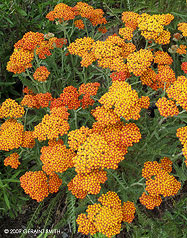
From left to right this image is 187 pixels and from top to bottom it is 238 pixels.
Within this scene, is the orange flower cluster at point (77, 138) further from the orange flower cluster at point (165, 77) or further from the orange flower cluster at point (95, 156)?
the orange flower cluster at point (165, 77)

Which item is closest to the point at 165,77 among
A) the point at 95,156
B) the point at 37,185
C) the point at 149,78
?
the point at 149,78

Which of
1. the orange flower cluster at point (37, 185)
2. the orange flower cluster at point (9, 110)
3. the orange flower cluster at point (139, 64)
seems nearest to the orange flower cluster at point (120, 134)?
the orange flower cluster at point (139, 64)

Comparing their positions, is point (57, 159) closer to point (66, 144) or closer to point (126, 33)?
point (66, 144)

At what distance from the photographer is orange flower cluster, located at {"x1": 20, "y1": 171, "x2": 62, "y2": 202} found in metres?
2.60

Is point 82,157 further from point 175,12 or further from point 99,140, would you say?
point 175,12

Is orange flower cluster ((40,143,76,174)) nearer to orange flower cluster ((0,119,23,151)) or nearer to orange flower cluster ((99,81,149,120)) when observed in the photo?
orange flower cluster ((0,119,23,151))

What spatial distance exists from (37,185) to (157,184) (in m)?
1.24

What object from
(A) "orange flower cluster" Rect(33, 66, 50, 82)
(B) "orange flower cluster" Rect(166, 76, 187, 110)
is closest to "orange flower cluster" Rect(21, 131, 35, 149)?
(A) "orange flower cluster" Rect(33, 66, 50, 82)

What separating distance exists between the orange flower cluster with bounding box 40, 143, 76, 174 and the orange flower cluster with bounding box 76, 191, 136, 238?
0.52 m

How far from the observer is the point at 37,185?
2.61m

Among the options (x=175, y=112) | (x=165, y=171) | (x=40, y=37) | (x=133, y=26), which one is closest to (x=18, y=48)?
(x=40, y=37)

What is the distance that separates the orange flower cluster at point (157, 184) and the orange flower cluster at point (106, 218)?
221mm

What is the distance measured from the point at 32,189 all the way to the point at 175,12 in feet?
12.0

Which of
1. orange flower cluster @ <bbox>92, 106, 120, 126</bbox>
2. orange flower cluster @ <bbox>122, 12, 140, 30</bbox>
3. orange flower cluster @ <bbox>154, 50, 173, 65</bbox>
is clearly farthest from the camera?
orange flower cluster @ <bbox>122, 12, 140, 30</bbox>
